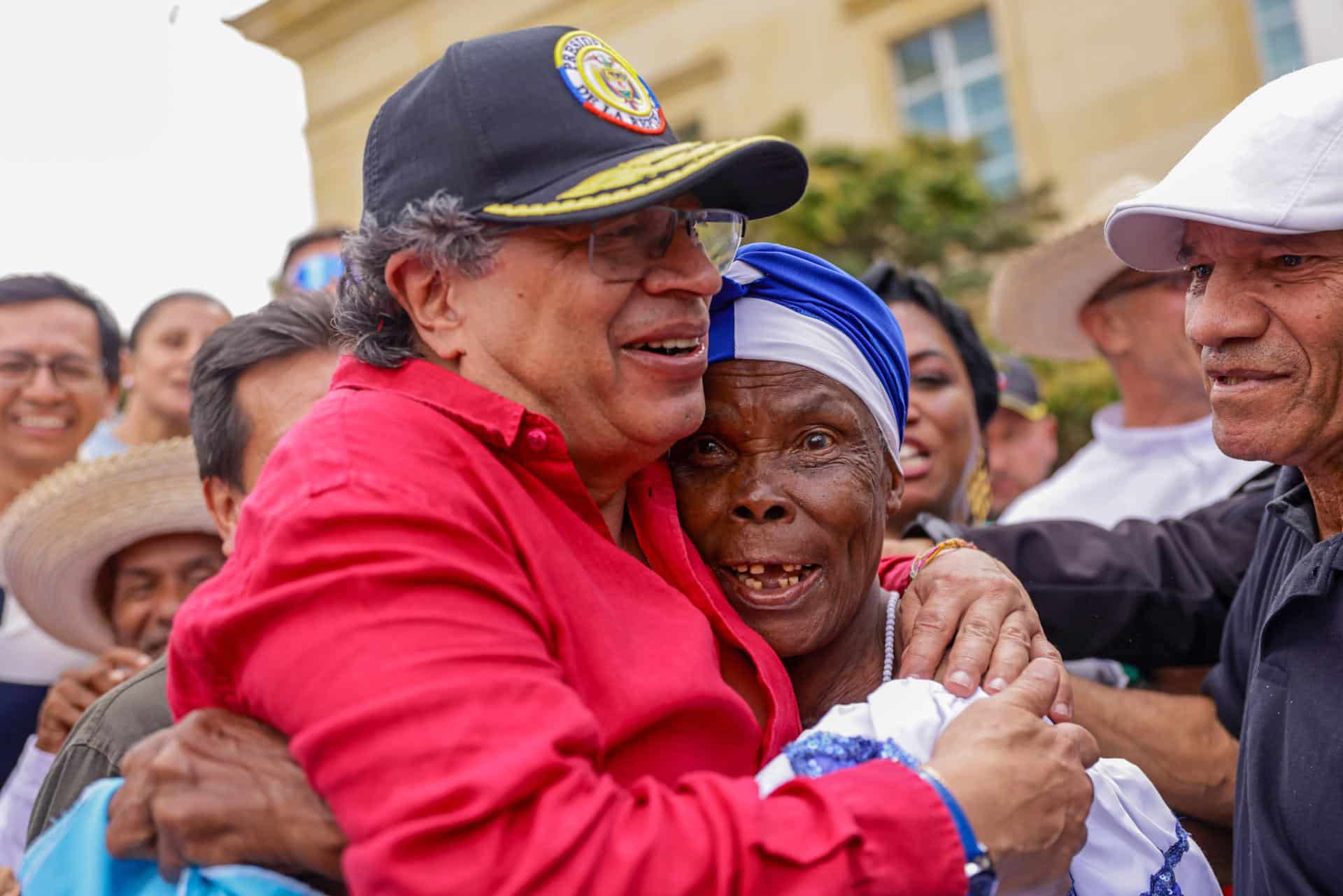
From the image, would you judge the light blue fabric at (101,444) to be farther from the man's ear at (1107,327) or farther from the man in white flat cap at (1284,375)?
the man in white flat cap at (1284,375)

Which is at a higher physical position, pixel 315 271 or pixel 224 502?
pixel 315 271

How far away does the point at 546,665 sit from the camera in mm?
1782

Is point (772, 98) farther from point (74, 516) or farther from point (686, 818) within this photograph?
point (686, 818)

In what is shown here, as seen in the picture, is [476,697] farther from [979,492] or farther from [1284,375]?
[979,492]

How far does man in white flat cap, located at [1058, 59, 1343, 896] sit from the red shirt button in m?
1.50

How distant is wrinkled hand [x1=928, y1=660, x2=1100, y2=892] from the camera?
188 cm

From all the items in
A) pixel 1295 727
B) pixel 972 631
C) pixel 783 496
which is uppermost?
pixel 783 496

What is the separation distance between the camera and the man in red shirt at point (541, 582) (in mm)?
1642

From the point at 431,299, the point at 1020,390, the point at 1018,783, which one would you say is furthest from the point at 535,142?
the point at 1020,390

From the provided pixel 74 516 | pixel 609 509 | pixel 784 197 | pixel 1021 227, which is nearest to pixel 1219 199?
pixel 784 197

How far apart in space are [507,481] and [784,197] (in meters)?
0.88

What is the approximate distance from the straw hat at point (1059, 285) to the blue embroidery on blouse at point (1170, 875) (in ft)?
10.7

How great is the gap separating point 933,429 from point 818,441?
1.84 meters

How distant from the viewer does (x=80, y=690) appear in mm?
3869
